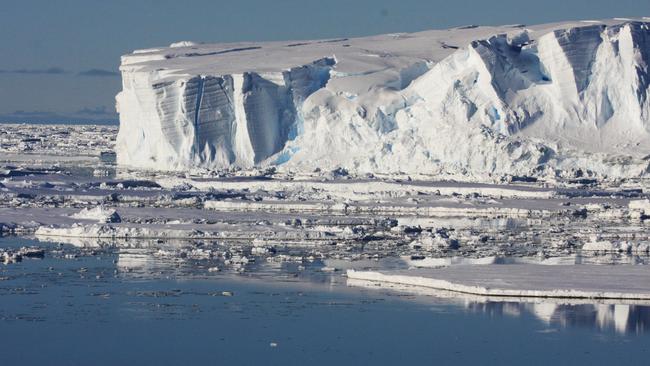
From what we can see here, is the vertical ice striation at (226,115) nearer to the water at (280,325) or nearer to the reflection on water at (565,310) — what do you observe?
the water at (280,325)

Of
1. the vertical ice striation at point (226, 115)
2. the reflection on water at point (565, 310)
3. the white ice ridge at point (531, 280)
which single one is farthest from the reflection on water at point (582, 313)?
the vertical ice striation at point (226, 115)

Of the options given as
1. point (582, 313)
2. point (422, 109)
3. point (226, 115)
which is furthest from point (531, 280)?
point (226, 115)

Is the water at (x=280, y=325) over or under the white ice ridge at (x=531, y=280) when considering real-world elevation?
under

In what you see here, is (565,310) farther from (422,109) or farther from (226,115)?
(226,115)

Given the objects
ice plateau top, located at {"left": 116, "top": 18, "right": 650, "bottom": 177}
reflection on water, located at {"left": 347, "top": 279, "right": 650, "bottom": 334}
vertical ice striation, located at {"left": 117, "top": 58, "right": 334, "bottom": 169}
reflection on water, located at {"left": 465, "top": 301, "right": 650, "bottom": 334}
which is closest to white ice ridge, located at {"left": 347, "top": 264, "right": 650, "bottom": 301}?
reflection on water, located at {"left": 347, "top": 279, "right": 650, "bottom": 334}

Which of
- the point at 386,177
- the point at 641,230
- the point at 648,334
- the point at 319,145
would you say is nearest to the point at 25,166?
the point at 319,145

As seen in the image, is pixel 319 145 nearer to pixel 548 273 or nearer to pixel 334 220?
pixel 334 220

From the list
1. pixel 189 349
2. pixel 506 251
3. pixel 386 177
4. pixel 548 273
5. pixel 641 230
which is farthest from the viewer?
pixel 386 177
